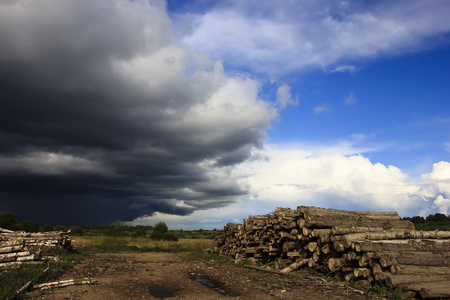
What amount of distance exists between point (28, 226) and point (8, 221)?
3.64 m

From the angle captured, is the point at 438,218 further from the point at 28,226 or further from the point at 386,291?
the point at 28,226

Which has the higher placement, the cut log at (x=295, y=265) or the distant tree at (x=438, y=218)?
the distant tree at (x=438, y=218)

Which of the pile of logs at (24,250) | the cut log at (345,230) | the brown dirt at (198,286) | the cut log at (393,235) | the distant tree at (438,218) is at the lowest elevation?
the brown dirt at (198,286)

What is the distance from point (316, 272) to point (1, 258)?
13678 mm

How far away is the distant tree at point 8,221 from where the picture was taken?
34.4m

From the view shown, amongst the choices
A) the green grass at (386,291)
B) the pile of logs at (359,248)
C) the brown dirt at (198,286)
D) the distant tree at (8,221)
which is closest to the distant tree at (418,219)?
the pile of logs at (359,248)

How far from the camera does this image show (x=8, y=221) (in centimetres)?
3547

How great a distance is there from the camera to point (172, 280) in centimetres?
1153

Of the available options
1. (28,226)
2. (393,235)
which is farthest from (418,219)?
(28,226)

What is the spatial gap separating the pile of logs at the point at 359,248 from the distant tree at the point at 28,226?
113ft

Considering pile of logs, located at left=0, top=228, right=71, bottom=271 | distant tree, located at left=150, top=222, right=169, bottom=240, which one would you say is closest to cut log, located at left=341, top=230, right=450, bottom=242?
pile of logs, located at left=0, top=228, right=71, bottom=271

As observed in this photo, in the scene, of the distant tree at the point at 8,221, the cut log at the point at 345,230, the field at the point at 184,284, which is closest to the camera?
the field at the point at 184,284

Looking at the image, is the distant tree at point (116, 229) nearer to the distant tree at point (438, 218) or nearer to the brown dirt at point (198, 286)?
the brown dirt at point (198, 286)

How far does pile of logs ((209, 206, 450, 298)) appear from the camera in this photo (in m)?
9.23
